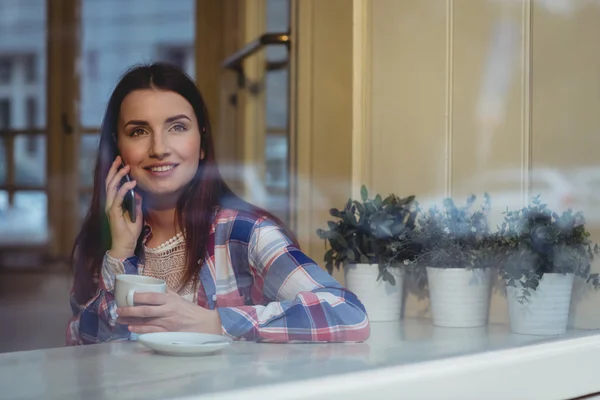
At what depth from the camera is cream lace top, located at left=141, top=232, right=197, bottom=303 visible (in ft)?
4.50

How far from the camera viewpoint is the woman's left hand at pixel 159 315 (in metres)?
1.29

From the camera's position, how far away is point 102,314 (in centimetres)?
134

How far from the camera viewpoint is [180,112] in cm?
140

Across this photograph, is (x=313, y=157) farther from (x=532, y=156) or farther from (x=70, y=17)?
(x=70, y=17)

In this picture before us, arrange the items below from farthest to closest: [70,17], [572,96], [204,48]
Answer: [572,96], [204,48], [70,17]

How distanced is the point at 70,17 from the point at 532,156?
84cm

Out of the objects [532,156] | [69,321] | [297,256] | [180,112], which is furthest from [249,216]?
[532,156]

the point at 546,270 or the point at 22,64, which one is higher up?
the point at 22,64

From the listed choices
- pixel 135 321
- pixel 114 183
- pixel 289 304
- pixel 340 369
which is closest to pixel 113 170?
pixel 114 183

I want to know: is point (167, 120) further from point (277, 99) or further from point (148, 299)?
point (277, 99)

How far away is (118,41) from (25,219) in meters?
0.29

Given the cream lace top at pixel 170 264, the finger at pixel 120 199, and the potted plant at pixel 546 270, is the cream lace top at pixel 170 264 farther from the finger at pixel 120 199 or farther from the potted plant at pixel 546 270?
the potted plant at pixel 546 270

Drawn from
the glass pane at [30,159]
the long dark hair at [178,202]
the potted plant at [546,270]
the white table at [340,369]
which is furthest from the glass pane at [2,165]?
the potted plant at [546,270]

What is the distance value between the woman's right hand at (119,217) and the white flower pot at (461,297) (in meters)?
0.59
